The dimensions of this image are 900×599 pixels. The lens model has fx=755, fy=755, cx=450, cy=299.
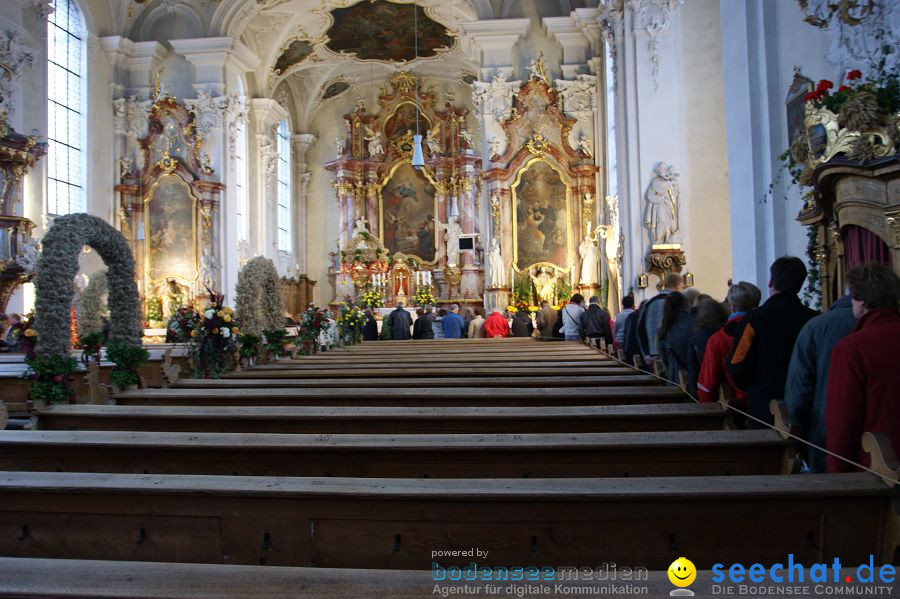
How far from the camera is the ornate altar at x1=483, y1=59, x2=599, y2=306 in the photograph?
1900 cm

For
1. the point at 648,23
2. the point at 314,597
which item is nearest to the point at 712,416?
the point at 314,597

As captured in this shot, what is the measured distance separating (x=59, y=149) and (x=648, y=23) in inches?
511

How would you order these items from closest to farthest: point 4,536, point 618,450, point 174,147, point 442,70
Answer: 1. point 4,536
2. point 618,450
3. point 174,147
4. point 442,70

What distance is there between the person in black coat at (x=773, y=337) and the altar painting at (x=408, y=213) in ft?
73.0

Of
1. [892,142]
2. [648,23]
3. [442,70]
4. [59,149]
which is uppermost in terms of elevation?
[442,70]

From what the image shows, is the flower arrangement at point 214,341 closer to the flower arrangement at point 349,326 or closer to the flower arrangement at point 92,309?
the flower arrangement at point 92,309

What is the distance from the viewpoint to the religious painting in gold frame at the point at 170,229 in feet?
64.4

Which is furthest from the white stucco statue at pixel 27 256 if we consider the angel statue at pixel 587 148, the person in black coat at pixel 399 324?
the angel statue at pixel 587 148

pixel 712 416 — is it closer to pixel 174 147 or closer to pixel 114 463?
pixel 114 463

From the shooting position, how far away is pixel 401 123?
86.7ft

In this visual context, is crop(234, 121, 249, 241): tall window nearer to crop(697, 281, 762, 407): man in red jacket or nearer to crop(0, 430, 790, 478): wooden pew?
crop(0, 430, 790, 478): wooden pew

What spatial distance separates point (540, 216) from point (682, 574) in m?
18.1

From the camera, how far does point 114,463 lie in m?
3.35

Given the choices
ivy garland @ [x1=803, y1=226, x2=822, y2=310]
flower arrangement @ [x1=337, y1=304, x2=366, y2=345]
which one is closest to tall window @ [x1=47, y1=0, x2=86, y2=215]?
flower arrangement @ [x1=337, y1=304, x2=366, y2=345]
